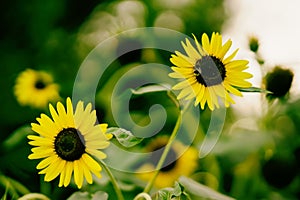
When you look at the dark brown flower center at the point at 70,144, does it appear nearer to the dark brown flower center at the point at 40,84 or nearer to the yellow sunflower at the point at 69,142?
the yellow sunflower at the point at 69,142

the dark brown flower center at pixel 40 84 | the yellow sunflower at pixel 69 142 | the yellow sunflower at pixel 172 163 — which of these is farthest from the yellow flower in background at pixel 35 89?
the yellow sunflower at pixel 69 142

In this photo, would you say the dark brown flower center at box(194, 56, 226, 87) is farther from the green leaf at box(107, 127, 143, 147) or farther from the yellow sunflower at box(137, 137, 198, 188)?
the yellow sunflower at box(137, 137, 198, 188)

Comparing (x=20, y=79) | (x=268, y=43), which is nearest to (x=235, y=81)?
(x=268, y=43)

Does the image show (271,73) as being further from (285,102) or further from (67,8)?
(67,8)

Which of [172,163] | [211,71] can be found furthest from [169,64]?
[211,71]

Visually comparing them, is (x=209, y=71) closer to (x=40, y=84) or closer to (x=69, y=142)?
(x=69, y=142)
